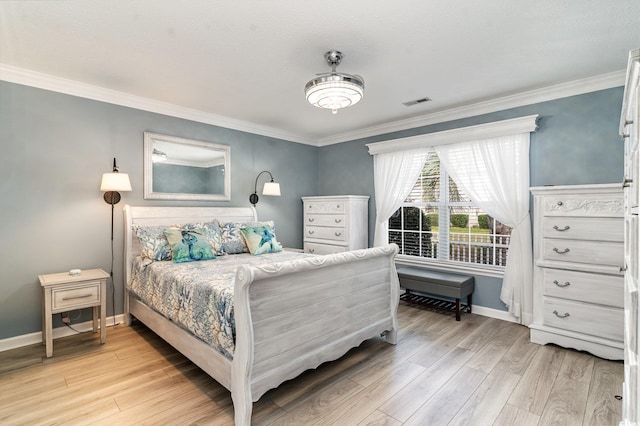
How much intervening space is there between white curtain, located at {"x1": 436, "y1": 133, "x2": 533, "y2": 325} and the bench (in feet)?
1.36

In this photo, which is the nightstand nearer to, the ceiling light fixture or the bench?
the ceiling light fixture

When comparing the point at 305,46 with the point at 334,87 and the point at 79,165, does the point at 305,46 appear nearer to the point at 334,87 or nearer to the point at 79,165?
the point at 334,87

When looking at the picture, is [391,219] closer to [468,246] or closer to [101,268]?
[468,246]

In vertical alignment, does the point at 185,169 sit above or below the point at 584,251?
above

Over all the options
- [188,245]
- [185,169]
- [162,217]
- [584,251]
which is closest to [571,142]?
[584,251]

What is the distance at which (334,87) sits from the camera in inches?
89.4

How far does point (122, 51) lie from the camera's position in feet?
8.00

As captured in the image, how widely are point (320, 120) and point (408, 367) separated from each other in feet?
10.6

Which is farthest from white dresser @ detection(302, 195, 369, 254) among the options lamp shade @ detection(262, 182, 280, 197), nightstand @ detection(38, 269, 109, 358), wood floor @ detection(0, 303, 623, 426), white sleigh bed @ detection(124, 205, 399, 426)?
nightstand @ detection(38, 269, 109, 358)

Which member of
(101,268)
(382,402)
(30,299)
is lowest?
(382,402)

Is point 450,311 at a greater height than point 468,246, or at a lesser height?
lesser

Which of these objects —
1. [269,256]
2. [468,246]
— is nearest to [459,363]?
[468,246]

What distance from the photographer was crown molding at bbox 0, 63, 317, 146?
2.79 metres

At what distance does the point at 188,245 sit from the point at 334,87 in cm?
207
